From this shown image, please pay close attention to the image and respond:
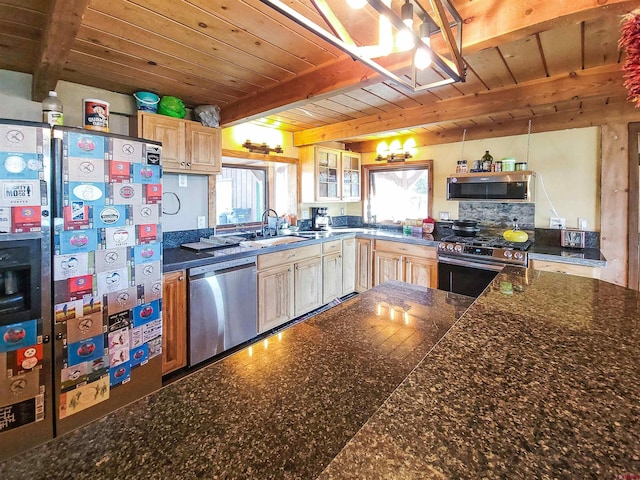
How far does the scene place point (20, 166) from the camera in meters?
1.56

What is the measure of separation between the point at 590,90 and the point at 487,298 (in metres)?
2.08

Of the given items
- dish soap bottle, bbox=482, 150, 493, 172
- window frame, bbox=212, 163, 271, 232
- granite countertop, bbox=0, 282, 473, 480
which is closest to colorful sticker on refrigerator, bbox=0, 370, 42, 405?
granite countertop, bbox=0, 282, 473, 480

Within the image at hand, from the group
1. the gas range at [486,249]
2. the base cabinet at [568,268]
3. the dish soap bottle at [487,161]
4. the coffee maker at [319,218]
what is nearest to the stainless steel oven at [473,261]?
the gas range at [486,249]

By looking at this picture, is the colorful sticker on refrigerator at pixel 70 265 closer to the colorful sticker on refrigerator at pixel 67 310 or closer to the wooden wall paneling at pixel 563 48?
the colorful sticker on refrigerator at pixel 67 310

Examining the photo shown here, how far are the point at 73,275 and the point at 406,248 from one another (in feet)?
10.5

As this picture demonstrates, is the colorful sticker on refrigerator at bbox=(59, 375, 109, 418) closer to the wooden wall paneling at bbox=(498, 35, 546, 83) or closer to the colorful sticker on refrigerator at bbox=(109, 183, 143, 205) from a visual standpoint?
the colorful sticker on refrigerator at bbox=(109, 183, 143, 205)

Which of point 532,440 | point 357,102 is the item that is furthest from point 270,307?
point 532,440

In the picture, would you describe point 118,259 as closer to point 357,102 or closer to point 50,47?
point 50,47

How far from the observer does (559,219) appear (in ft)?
11.0

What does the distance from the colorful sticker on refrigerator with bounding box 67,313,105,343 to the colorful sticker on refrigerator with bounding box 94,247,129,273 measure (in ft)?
0.91

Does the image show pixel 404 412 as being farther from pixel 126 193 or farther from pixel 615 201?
pixel 615 201

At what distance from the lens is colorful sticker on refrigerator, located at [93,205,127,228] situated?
1.83 meters

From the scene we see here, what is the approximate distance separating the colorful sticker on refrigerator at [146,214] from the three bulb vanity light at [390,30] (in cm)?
146

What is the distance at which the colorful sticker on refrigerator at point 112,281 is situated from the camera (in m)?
1.87
